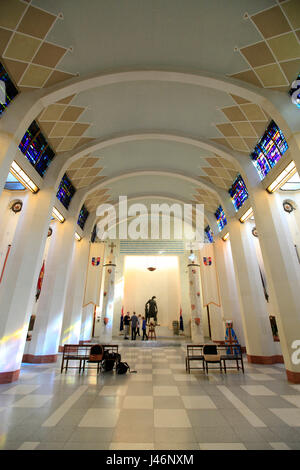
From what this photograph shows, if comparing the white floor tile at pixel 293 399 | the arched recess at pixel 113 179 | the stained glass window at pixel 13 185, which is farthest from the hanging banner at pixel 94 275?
the white floor tile at pixel 293 399

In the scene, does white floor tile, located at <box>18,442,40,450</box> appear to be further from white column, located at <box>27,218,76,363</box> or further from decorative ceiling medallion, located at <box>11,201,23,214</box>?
decorative ceiling medallion, located at <box>11,201,23,214</box>

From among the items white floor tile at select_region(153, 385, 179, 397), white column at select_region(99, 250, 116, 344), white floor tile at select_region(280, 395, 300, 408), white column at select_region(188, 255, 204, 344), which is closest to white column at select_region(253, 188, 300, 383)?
white floor tile at select_region(280, 395, 300, 408)

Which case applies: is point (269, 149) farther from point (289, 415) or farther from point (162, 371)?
point (162, 371)

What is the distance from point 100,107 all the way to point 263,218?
233 inches

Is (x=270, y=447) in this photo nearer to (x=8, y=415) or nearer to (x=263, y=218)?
(x=8, y=415)

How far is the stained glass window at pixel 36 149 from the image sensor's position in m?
5.88

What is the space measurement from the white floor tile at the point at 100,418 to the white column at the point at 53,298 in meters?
4.94

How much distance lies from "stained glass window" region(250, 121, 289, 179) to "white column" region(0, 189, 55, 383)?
6.77 meters

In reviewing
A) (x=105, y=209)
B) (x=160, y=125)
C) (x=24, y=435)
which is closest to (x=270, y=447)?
(x=24, y=435)

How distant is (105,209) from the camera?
1217cm

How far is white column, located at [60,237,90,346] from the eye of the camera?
9508 mm

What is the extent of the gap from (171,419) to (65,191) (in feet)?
27.3

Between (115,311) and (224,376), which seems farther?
(115,311)

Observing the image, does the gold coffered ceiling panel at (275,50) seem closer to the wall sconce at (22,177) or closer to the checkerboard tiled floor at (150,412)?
the wall sconce at (22,177)
